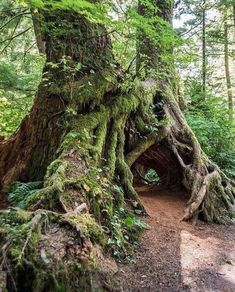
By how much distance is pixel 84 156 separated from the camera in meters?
5.07

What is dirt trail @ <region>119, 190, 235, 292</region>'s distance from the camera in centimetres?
393

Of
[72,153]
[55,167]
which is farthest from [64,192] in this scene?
[72,153]

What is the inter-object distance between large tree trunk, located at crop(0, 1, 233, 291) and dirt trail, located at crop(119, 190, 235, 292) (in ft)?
1.37

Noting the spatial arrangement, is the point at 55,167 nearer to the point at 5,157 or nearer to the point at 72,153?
the point at 72,153

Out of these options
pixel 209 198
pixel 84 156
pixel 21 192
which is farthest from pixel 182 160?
pixel 21 192

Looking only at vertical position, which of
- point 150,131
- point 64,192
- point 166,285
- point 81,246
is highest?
point 150,131

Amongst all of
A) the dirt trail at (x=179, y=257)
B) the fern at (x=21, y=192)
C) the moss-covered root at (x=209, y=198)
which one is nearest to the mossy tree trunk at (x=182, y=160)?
the moss-covered root at (x=209, y=198)

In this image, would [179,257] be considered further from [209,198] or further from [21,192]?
[209,198]

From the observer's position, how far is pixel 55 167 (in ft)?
15.1

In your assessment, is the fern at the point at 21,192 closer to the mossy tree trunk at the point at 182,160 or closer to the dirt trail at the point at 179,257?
the dirt trail at the point at 179,257

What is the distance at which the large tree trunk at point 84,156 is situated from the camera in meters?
2.84

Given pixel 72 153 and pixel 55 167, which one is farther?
pixel 72 153

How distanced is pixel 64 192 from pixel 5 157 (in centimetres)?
253

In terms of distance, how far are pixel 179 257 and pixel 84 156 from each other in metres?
1.94
